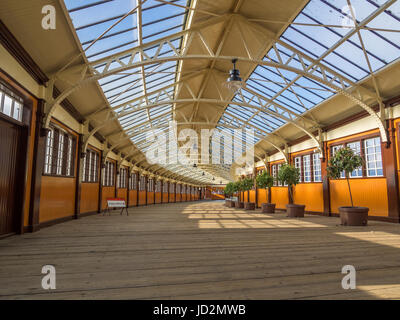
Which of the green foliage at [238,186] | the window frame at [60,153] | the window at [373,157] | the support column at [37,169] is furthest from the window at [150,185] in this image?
the window at [373,157]

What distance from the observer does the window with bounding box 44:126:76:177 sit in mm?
7469

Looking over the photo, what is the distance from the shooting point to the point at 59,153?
26.9 ft

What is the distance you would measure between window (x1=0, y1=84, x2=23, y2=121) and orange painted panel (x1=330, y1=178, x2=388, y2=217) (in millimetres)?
11637

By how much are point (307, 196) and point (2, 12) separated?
13687 millimetres

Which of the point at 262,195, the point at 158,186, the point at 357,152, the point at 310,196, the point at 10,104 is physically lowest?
the point at 262,195

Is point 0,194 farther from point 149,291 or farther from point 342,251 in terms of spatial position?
point 342,251

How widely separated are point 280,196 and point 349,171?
813cm

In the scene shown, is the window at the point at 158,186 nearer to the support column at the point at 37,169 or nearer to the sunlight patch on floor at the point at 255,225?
the sunlight patch on floor at the point at 255,225

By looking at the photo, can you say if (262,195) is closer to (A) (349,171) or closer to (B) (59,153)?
(A) (349,171)

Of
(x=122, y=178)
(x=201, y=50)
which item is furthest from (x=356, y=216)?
(x=122, y=178)

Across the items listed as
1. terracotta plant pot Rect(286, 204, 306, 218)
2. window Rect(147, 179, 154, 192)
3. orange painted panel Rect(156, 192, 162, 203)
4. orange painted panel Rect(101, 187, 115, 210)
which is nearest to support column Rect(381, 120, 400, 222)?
terracotta plant pot Rect(286, 204, 306, 218)

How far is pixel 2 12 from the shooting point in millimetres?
4398

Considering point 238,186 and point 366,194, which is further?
point 238,186

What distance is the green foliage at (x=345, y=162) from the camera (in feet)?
26.1
